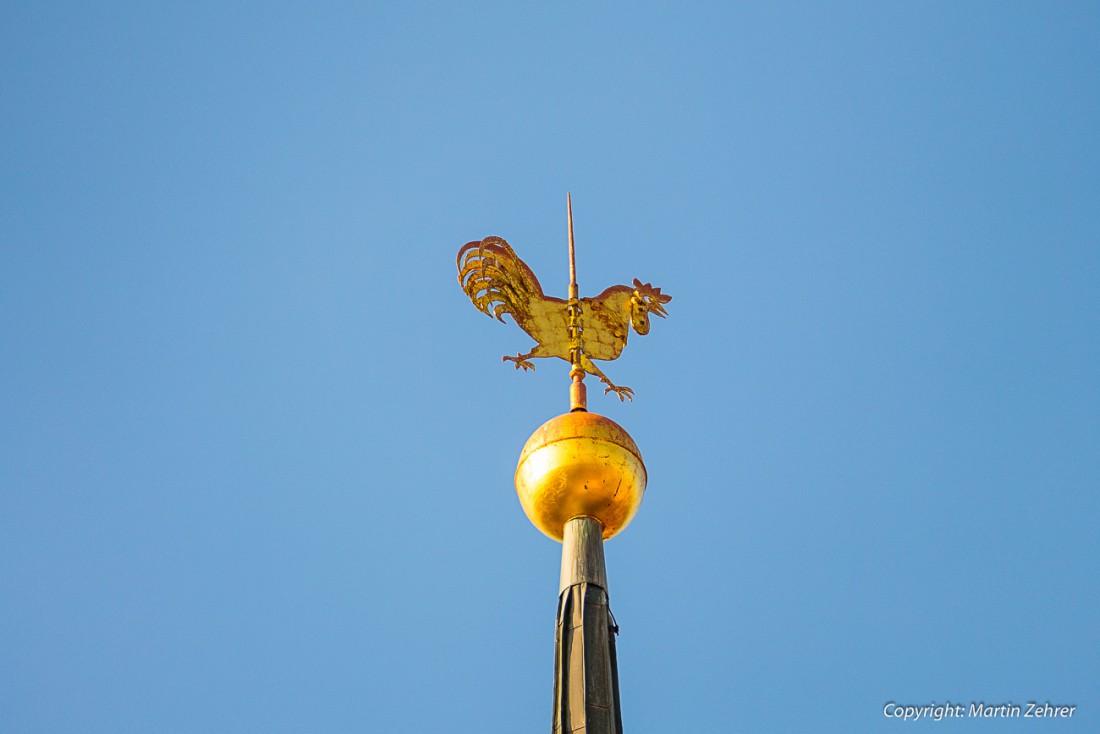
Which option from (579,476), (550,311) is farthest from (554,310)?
(579,476)

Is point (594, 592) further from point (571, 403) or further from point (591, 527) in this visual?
point (571, 403)

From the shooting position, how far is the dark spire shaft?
12.3m

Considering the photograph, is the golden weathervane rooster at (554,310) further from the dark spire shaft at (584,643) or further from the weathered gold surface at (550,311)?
the dark spire shaft at (584,643)

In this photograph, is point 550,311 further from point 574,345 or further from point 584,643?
point 584,643

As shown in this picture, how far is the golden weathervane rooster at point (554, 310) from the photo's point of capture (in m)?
15.4

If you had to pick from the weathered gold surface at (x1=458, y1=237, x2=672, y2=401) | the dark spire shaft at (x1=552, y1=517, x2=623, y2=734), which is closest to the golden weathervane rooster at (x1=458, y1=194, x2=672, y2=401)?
the weathered gold surface at (x1=458, y1=237, x2=672, y2=401)

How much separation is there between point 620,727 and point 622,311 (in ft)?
17.1

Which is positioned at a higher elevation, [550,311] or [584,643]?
[550,311]

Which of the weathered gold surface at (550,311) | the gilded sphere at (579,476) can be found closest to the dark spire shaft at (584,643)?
the gilded sphere at (579,476)

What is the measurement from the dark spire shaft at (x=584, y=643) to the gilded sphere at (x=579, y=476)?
195mm

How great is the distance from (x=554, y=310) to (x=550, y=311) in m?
0.05

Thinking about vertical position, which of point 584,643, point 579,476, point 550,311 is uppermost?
point 550,311

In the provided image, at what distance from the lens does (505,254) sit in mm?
15508

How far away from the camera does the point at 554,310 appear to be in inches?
618
